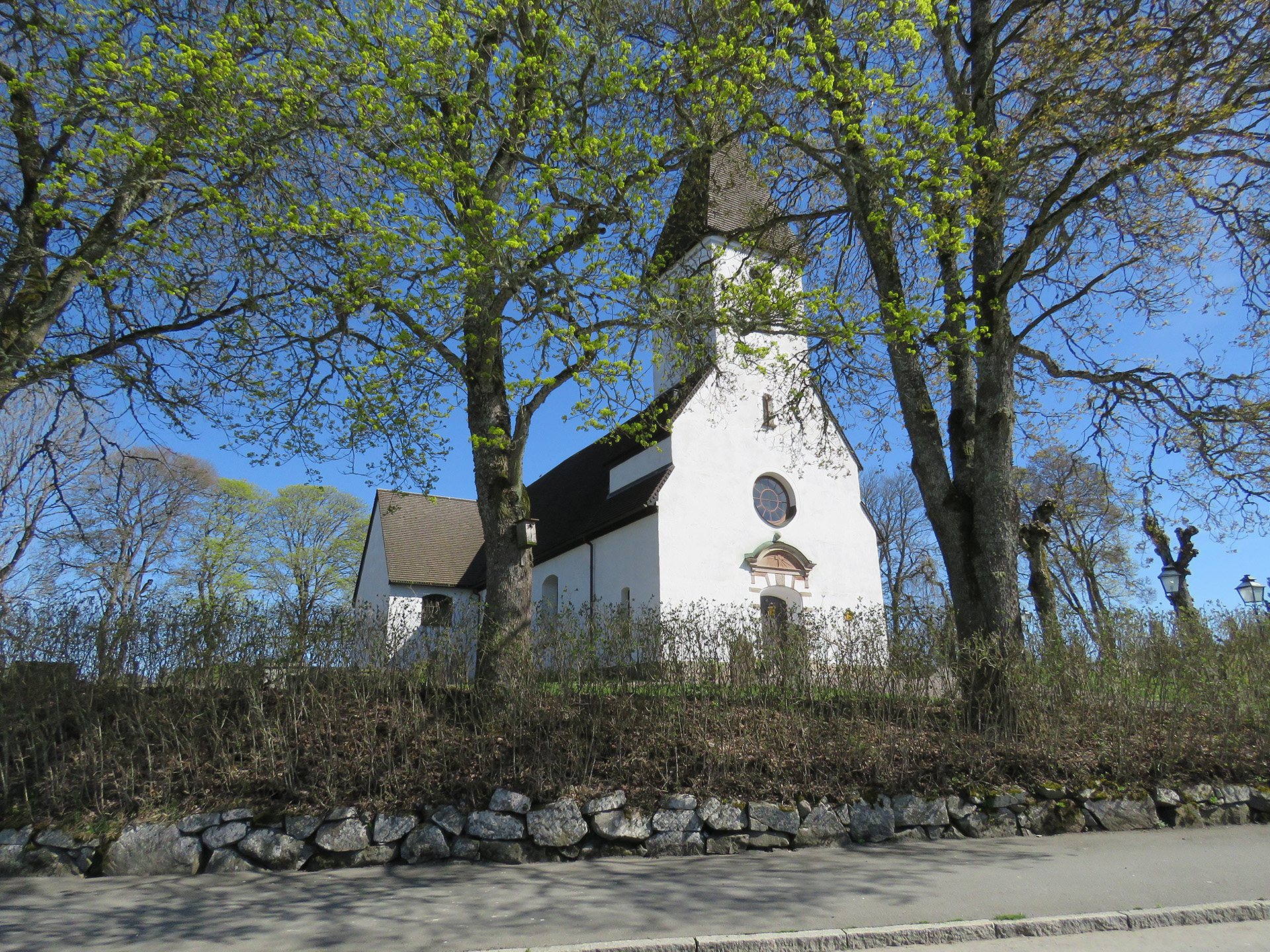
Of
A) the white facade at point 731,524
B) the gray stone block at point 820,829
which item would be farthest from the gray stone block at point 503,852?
the white facade at point 731,524

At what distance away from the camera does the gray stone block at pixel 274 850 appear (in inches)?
254

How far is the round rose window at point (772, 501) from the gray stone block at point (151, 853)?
14832 millimetres

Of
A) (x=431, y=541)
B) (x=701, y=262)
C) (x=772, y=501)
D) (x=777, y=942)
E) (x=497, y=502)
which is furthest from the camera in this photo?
(x=431, y=541)

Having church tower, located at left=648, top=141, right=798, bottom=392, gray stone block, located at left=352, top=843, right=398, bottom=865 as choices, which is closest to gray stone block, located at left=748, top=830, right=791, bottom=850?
gray stone block, located at left=352, top=843, right=398, bottom=865

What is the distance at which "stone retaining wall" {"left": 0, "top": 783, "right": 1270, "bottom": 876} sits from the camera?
641cm

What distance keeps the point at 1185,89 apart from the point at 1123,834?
881cm

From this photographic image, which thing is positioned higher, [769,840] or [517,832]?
[517,832]

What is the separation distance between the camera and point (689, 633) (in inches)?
339

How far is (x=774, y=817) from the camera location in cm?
712

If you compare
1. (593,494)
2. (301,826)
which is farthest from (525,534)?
(593,494)

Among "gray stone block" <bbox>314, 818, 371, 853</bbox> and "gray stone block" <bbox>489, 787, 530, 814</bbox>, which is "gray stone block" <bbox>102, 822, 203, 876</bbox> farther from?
"gray stone block" <bbox>489, 787, 530, 814</bbox>

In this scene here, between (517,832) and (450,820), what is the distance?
606 mm

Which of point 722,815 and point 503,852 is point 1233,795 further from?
point 503,852

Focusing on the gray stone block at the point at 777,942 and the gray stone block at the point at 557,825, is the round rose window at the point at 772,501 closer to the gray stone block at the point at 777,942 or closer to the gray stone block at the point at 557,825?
the gray stone block at the point at 557,825
